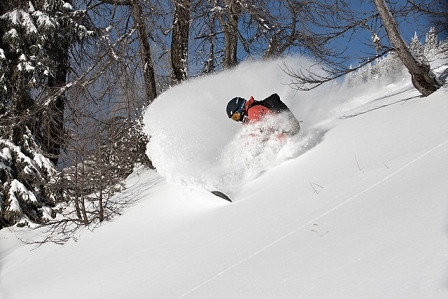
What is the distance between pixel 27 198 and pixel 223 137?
224 inches

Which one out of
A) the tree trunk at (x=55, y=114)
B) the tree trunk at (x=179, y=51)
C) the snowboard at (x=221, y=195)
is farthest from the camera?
the tree trunk at (x=179, y=51)

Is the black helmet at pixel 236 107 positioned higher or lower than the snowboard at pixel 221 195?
higher

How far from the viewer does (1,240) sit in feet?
30.9

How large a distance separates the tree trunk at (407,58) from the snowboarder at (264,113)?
1.86m

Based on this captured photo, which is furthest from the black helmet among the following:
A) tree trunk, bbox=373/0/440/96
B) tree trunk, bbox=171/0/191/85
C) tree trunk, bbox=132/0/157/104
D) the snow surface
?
tree trunk, bbox=171/0/191/85

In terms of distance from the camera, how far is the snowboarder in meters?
6.96

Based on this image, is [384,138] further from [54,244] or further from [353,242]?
[54,244]

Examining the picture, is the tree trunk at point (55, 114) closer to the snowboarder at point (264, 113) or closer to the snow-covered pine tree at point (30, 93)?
the snow-covered pine tree at point (30, 93)

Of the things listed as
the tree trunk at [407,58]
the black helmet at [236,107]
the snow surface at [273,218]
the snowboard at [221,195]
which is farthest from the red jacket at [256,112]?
the tree trunk at [407,58]

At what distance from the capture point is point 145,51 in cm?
1162

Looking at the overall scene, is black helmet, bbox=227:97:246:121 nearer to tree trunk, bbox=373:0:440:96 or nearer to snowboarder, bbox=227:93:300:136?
snowboarder, bbox=227:93:300:136

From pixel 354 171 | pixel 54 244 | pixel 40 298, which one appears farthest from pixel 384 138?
pixel 54 244

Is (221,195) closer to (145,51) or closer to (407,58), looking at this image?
(407,58)

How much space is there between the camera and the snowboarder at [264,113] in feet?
22.8
